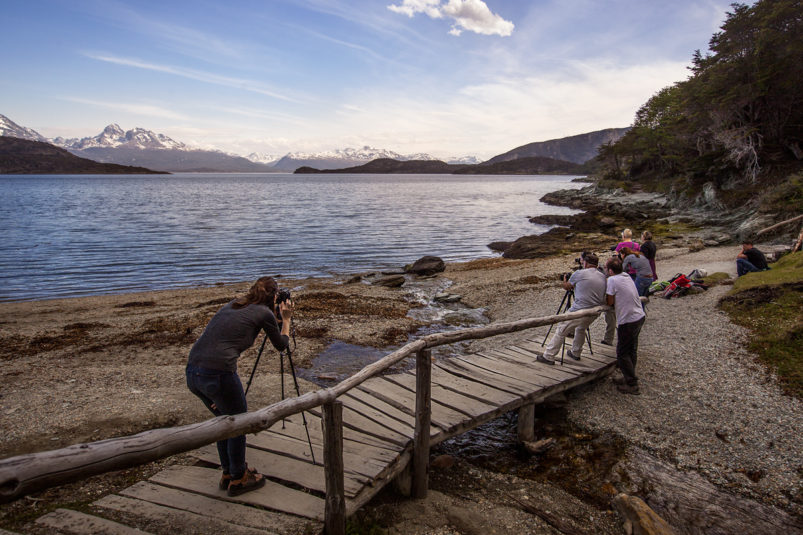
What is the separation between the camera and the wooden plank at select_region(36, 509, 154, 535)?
4656mm

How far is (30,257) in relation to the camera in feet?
105

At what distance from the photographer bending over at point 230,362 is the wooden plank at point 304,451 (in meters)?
0.76

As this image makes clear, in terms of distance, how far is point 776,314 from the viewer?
42.2ft

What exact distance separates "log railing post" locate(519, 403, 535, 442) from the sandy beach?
4.20 ft

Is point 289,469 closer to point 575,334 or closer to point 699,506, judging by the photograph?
point 699,506

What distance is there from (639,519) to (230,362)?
18.8 ft

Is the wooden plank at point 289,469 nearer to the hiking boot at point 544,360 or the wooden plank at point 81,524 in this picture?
the wooden plank at point 81,524

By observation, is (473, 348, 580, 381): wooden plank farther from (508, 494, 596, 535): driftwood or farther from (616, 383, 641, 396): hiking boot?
(508, 494, 596, 535): driftwood

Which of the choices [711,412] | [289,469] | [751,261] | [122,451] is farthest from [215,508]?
[751,261]

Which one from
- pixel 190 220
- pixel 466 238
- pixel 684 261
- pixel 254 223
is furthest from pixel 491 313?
pixel 190 220

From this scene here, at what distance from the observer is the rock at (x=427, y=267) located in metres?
27.5

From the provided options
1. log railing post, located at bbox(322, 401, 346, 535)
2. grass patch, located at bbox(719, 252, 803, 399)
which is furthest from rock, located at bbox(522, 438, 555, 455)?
grass patch, located at bbox(719, 252, 803, 399)

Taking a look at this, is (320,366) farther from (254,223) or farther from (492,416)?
(254,223)

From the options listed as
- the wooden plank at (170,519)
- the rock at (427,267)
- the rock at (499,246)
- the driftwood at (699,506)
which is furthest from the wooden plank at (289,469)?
the rock at (499,246)
